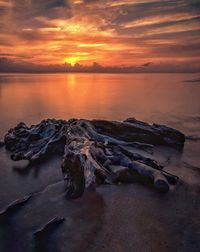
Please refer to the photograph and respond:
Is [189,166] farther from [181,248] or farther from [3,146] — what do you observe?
[3,146]

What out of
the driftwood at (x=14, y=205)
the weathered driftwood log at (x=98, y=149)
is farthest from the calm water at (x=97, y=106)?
the driftwood at (x=14, y=205)

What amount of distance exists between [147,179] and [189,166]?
6.36ft

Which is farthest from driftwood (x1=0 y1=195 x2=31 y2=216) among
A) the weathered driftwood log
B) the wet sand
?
the weathered driftwood log

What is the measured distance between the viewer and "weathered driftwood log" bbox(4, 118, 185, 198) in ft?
21.6

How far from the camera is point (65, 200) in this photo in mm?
6129

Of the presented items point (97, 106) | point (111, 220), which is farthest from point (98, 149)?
point (97, 106)

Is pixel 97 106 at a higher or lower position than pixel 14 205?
lower

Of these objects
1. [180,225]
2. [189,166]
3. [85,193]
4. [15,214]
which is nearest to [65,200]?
[85,193]

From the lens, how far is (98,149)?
26.6ft

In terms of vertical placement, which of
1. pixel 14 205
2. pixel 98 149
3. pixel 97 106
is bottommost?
pixel 97 106

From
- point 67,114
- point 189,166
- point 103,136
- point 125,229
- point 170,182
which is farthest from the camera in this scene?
point 67,114

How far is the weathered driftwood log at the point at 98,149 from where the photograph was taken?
657 cm

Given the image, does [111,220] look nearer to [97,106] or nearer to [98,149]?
[98,149]

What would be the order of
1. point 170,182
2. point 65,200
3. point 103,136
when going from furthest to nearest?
point 103,136
point 170,182
point 65,200
